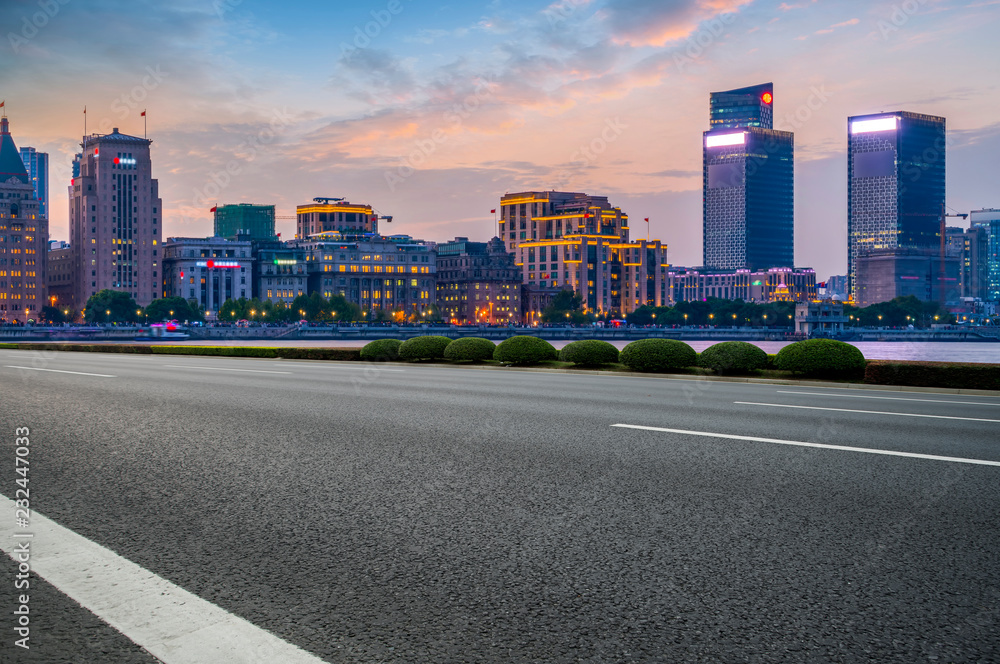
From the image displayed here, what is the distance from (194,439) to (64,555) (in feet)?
15.5

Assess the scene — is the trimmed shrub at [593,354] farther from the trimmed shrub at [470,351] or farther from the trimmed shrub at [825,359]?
the trimmed shrub at [825,359]

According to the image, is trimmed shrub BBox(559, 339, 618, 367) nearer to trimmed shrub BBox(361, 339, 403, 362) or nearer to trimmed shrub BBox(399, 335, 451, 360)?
trimmed shrub BBox(399, 335, 451, 360)

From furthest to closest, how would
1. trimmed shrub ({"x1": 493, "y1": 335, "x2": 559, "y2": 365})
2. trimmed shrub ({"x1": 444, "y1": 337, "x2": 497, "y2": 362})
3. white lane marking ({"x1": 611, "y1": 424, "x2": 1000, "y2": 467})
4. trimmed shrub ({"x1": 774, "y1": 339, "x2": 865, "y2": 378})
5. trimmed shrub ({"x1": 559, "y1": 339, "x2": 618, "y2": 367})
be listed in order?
trimmed shrub ({"x1": 444, "y1": 337, "x2": 497, "y2": 362}) < trimmed shrub ({"x1": 493, "y1": 335, "x2": 559, "y2": 365}) < trimmed shrub ({"x1": 559, "y1": 339, "x2": 618, "y2": 367}) < trimmed shrub ({"x1": 774, "y1": 339, "x2": 865, "y2": 378}) < white lane marking ({"x1": 611, "y1": 424, "x2": 1000, "y2": 467})

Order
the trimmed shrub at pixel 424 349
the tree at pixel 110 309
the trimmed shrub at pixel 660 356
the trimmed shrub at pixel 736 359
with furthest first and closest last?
the tree at pixel 110 309 → the trimmed shrub at pixel 424 349 → the trimmed shrub at pixel 660 356 → the trimmed shrub at pixel 736 359

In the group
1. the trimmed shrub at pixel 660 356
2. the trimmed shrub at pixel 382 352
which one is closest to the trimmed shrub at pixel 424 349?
the trimmed shrub at pixel 382 352

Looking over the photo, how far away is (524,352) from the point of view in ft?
88.8

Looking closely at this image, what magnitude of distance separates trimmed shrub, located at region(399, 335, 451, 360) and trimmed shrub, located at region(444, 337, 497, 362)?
89 cm

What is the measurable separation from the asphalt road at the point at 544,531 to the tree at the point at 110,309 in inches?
7451

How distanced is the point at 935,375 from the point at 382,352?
1912 cm

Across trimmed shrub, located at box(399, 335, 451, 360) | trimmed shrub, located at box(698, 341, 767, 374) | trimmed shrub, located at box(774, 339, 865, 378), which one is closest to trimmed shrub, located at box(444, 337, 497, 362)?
trimmed shrub, located at box(399, 335, 451, 360)

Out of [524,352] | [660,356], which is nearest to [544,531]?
[660,356]

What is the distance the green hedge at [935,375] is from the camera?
1839 centimetres

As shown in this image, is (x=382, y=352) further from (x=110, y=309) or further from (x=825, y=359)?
(x=110, y=309)

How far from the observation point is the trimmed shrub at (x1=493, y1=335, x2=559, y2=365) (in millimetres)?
27047
